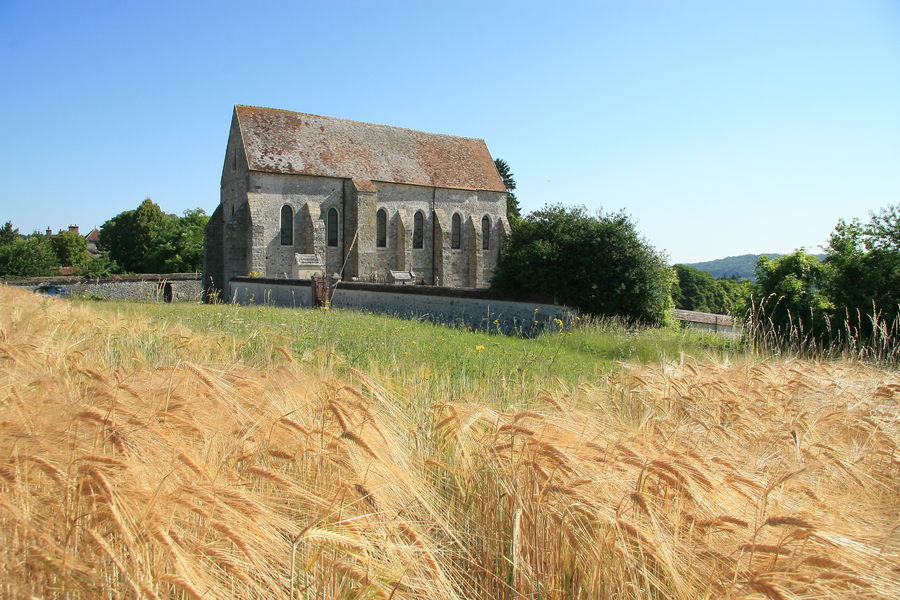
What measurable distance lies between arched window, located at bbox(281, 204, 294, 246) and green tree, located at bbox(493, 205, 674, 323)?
17.6 m

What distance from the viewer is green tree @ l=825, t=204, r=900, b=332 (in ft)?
40.0

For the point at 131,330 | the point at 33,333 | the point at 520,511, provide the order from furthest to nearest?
the point at 131,330
the point at 33,333
the point at 520,511

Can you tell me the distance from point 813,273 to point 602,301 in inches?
224

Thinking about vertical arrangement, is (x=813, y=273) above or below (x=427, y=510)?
above

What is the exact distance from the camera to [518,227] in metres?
20.4

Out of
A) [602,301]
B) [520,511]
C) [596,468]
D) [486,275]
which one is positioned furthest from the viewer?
[486,275]

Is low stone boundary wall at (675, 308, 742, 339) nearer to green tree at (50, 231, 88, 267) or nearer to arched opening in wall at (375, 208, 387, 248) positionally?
arched opening in wall at (375, 208, 387, 248)

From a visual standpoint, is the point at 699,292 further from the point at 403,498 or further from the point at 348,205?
the point at 403,498

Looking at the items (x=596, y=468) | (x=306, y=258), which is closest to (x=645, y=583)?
(x=596, y=468)

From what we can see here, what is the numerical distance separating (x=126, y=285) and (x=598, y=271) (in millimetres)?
26720

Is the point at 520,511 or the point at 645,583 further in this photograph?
the point at 520,511

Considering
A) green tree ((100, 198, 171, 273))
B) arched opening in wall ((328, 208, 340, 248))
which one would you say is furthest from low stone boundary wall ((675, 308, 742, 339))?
green tree ((100, 198, 171, 273))

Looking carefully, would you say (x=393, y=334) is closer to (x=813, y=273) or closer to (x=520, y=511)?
(x=520, y=511)

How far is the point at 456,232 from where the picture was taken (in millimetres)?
39031
